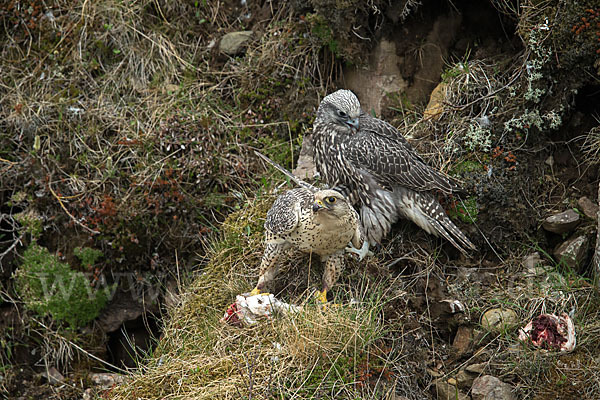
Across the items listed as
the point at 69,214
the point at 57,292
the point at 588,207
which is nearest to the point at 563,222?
the point at 588,207

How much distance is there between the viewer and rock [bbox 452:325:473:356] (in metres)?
4.31

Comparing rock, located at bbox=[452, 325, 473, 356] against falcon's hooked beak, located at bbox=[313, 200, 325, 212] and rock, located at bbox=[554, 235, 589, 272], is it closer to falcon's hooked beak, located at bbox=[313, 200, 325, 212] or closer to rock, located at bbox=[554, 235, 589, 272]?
rock, located at bbox=[554, 235, 589, 272]

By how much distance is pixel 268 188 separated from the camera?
18.0 feet

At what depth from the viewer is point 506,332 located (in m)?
4.17

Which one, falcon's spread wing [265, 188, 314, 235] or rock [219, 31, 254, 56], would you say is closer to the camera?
falcon's spread wing [265, 188, 314, 235]

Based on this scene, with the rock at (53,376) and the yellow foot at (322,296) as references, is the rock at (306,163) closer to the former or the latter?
the yellow foot at (322,296)

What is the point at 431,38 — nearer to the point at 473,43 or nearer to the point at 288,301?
the point at 473,43

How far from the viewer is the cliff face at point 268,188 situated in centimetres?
405

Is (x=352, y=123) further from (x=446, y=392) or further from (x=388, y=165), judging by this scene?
(x=446, y=392)

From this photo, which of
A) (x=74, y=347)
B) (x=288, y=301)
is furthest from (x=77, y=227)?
(x=288, y=301)

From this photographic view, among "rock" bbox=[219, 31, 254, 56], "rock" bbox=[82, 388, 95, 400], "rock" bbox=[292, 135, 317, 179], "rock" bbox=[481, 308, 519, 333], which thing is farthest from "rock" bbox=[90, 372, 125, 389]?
"rock" bbox=[219, 31, 254, 56]

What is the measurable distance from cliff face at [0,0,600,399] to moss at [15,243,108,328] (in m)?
0.02

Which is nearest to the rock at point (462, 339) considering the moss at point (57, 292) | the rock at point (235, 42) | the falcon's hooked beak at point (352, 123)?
the falcon's hooked beak at point (352, 123)

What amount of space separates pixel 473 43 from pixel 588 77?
119cm
